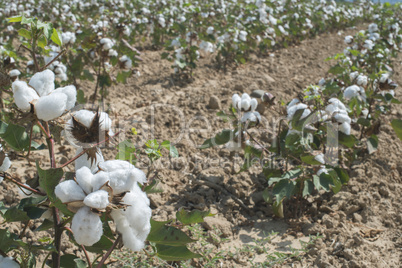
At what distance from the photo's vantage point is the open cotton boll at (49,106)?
0.98m

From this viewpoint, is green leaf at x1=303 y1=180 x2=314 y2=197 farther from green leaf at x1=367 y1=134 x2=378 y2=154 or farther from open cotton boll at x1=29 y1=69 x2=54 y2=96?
open cotton boll at x1=29 y1=69 x2=54 y2=96

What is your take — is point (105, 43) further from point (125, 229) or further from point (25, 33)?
point (125, 229)

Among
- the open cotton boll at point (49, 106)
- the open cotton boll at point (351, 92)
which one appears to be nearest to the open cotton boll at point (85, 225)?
the open cotton boll at point (49, 106)

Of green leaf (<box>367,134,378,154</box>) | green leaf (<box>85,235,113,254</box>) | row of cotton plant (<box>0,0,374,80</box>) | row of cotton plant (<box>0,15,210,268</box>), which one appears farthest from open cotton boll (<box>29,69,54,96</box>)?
green leaf (<box>367,134,378,154</box>)

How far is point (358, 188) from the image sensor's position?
2592mm

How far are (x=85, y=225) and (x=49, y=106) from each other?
0.34m

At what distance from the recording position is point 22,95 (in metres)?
0.98

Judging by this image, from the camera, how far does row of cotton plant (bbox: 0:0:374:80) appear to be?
3496 millimetres

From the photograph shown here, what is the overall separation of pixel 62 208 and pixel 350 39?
4.18 meters

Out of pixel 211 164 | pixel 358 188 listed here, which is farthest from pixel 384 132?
pixel 211 164

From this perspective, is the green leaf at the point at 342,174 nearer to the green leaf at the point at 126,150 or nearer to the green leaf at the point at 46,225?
the green leaf at the point at 126,150

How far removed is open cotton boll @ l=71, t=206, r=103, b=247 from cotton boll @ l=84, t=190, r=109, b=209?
3 cm

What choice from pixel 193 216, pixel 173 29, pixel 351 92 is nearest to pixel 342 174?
pixel 351 92

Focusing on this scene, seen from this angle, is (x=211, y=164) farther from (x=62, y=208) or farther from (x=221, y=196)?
(x=62, y=208)
